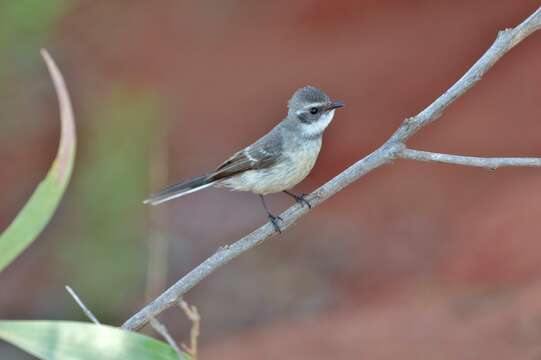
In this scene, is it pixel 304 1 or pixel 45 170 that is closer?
pixel 45 170

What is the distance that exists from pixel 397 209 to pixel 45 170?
481 centimetres

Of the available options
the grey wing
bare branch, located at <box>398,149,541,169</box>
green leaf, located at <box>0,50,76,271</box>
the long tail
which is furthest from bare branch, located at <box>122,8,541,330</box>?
the grey wing

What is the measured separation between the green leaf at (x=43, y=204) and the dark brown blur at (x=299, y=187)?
4.35 meters

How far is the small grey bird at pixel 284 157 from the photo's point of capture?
5.25 m

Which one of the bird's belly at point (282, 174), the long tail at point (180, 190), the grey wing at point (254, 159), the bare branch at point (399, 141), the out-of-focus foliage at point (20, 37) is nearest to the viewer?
the bare branch at point (399, 141)

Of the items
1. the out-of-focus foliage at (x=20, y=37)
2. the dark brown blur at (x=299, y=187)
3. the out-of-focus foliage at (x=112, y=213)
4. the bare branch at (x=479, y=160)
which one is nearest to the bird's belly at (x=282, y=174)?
the bare branch at (x=479, y=160)

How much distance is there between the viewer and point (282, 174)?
17.2 ft

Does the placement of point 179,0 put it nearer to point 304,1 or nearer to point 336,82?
point 304,1

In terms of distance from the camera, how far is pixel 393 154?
3656 millimetres

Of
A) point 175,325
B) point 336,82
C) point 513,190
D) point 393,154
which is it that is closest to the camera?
point 393,154

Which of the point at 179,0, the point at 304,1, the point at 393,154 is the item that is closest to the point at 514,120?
the point at 304,1

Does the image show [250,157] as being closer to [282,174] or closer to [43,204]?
[282,174]

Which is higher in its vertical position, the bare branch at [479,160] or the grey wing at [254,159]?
the bare branch at [479,160]

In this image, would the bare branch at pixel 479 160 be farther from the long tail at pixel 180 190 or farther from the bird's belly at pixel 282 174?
the long tail at pixel 180 190
